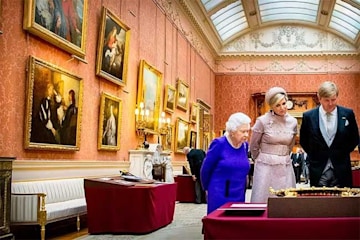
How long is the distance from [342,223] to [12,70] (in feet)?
20.4

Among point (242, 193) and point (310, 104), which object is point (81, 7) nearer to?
point (242, 193)

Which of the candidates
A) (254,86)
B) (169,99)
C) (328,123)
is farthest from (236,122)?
(254,86)

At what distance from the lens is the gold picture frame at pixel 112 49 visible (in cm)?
1090

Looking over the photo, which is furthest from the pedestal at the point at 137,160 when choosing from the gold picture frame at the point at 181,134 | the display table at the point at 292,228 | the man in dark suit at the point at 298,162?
the man in dark suit at the point at 298,162

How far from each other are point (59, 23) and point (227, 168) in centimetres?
534

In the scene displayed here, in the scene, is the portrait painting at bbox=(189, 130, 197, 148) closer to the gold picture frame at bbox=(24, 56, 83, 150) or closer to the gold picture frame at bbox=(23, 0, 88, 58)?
the gold picture frame at bbox=(24, 56, 83, 150)

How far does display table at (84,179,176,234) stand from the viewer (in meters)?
8.20

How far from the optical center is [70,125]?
9.51 m

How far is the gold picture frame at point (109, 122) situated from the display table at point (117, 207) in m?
2.91

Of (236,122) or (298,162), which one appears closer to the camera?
(236,122)

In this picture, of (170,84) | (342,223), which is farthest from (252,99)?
(342,223)

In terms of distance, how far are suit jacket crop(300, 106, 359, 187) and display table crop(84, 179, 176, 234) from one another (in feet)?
14.2

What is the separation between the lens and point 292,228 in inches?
98.3

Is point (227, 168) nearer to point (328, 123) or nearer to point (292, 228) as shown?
point (328, 123)
